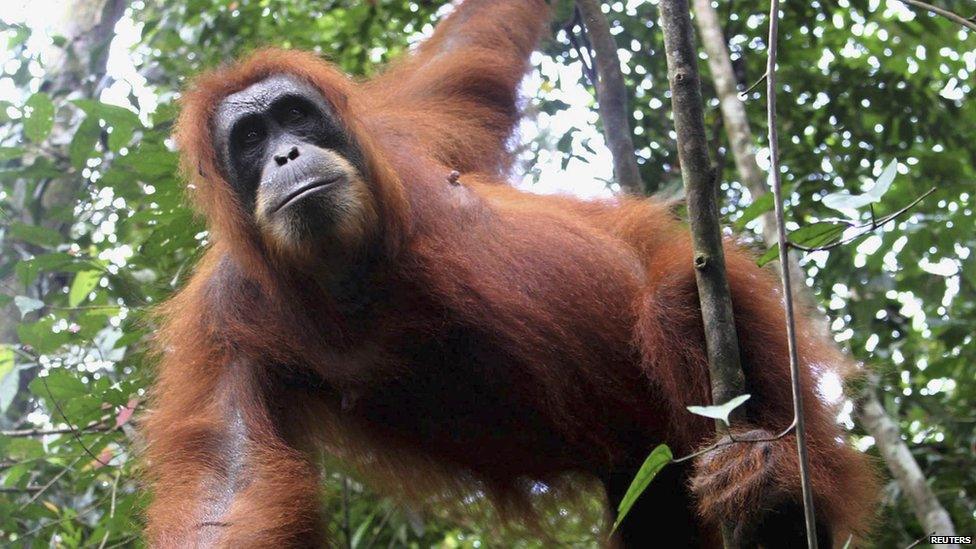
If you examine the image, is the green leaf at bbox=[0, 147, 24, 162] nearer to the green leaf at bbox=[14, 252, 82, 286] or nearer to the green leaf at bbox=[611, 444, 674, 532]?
the green leaf at bbox=[14, 252, 82, 286]

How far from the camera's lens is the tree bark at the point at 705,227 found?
6.89ft

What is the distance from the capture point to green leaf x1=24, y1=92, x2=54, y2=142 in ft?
12.4

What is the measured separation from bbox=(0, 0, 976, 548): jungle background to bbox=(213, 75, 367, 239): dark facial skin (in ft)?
1.96

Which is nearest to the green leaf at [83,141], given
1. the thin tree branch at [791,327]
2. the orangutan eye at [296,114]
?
the orangutan eye at [296,114]

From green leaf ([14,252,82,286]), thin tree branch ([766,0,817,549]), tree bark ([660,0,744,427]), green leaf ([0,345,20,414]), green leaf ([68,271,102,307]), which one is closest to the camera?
thin tree branch ([766,0,817,549])

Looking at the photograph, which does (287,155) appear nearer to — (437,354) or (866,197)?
(437,354)

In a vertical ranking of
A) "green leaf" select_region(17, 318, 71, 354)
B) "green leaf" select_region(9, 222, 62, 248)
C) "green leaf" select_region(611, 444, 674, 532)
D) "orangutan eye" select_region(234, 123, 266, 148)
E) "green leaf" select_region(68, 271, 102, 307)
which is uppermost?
"green leaf" select_region(9, 222, 62, 248)

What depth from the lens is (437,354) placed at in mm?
3076

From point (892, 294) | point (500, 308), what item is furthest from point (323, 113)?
point (892, 294)

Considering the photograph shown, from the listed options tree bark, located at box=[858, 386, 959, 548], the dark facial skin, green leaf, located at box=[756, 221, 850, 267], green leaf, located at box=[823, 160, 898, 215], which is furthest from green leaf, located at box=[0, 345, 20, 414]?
tree bark, located at box=[858, 386, 959, 548]

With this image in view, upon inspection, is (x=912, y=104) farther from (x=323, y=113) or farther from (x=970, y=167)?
(x=323, y=113)

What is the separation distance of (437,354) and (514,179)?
116 centimetres

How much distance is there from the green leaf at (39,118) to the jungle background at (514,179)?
0.01 m

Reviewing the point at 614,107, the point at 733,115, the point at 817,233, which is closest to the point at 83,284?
the point at 614,107
